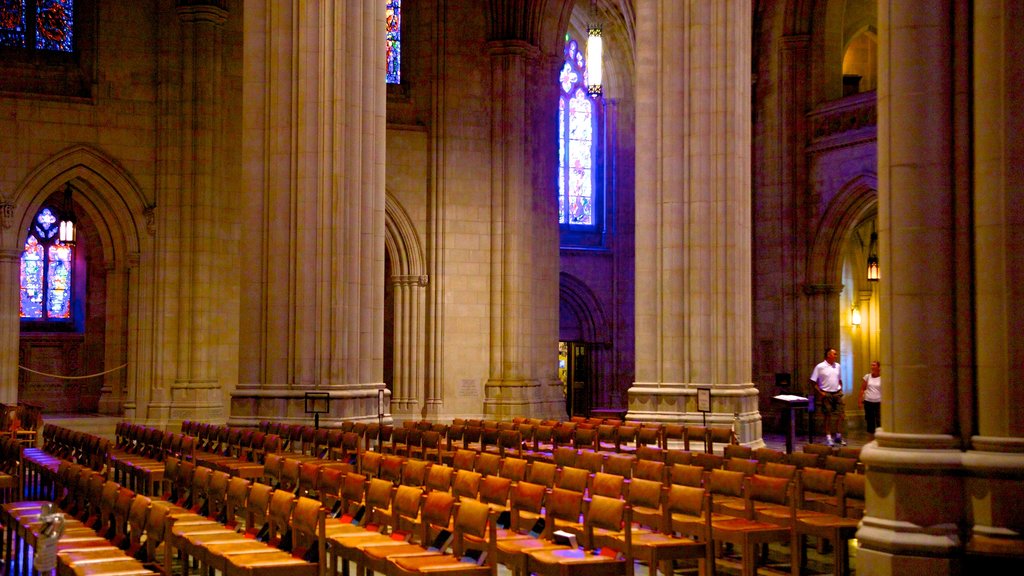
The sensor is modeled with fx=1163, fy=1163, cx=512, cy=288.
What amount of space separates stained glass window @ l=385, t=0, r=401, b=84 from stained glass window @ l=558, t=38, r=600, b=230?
853 cm

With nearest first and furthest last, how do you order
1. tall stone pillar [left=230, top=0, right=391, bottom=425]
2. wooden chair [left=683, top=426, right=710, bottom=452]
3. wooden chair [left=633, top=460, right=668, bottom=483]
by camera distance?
wooden chair [left=633, top=460, right=668, bottom=483], wooden chair [left=683, top=426, right=710, bottom=452], tall stone pillar [left=230, top=0, right=391, bottom=425]

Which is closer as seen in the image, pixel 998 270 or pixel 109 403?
pixel 998 270

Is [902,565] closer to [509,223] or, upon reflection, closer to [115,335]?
[509,223]

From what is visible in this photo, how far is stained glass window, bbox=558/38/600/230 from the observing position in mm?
36000

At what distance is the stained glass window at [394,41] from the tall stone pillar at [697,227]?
10.9 metres

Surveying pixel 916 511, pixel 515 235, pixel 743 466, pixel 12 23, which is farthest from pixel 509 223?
pixel 916 511

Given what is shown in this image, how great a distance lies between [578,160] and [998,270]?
28.8 meters

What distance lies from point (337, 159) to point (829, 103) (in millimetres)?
14868

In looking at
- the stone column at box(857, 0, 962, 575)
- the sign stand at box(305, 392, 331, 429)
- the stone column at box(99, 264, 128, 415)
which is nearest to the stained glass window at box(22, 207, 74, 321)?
the stone column at box(99, 264, 128, 415)

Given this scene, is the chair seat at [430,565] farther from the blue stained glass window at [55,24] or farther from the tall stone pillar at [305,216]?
the blue stained glass window at [55,24]

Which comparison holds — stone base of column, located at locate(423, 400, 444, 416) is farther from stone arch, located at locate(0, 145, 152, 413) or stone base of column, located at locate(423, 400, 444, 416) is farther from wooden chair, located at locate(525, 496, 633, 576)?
wooden chair, located at locate(525, 496, 633, 576)

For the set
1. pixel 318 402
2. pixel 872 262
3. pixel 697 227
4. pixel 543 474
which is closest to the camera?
pixel 543 474

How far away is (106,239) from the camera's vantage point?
25.8 metres

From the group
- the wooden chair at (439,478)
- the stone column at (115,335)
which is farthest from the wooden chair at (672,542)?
the stone column at (115,335)
